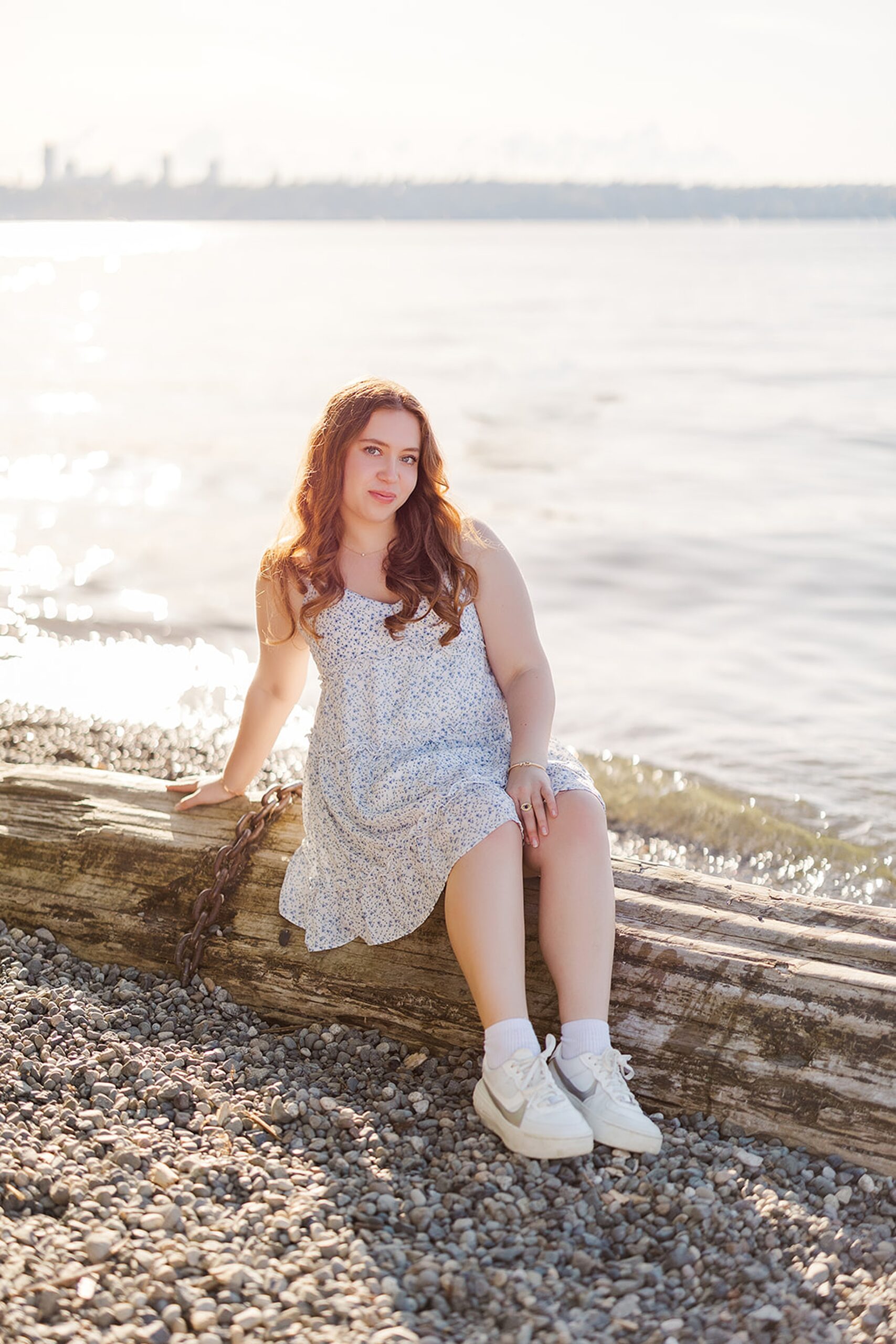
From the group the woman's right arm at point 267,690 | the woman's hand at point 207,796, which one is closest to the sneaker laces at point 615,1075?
the woman's right arm at point 267,690

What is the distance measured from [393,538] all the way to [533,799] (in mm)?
903

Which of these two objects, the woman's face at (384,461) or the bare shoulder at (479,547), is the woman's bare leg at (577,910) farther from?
the woman's face at (384,461)

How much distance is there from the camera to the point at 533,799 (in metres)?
3.10

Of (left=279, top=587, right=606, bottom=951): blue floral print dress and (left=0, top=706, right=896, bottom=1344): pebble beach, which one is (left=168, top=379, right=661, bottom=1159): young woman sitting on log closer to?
(left=279, top=587, right=606, bottom=951): blue floral print dress

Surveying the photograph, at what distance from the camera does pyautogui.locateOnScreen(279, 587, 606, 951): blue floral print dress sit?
3201 millimetres

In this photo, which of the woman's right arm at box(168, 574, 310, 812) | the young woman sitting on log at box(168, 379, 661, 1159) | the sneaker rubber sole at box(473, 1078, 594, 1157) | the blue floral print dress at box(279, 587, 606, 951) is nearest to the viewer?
the sneaker rubber sole at box(473, 1078, 594, 1157)

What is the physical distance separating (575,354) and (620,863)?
29210 millimetres

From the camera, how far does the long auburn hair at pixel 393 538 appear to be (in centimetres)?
339

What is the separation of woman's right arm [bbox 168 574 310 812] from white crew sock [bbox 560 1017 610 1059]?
1.24m

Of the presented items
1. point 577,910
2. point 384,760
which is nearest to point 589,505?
point 384,760

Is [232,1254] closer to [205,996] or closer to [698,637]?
[205,996]

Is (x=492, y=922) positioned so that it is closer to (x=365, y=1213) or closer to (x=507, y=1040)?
(x=507, y=1040)

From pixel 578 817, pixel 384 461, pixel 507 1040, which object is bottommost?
pixel 507 1040

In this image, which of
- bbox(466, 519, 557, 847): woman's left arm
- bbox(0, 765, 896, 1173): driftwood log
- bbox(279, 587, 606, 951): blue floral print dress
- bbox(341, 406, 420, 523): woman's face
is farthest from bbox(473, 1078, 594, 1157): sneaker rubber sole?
bbox(341, 406, 420, 523): woman's face
